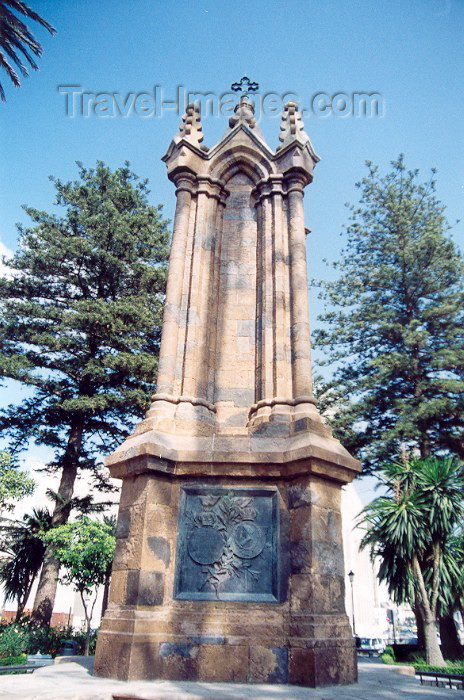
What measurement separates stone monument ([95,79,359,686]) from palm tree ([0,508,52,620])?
612 inches

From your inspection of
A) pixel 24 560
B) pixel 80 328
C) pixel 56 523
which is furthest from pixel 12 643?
pixel 80 328

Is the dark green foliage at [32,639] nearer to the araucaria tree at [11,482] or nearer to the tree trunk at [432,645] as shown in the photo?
the araucaria tree at [11,482]

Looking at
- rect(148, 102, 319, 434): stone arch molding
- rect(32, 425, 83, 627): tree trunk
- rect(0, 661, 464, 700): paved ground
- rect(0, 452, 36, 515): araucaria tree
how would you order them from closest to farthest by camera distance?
1. rect(0, 661, 464, 700): paved ground
2. rect(148, 102, 319, 434): stone arch molding
3. rect(0, 452, 36, 515): araucaria tree
4. rect(32, 425, 83, 627): tree trunk

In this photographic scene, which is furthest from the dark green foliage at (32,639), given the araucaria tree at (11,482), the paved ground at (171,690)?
the paved ground at (171,690)

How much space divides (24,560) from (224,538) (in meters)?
17.5

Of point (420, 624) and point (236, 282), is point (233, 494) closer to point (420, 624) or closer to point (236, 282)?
point (236, 282)

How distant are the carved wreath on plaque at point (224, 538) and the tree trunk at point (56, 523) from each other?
52.4 ft

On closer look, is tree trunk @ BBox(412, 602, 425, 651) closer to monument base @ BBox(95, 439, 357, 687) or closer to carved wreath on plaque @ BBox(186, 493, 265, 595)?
monument base @ BBox(95, 439, 357, 687)

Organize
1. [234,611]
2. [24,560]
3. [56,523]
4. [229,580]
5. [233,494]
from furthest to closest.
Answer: [56,523]
[24,560]
[233,494]
[229,580]
[234,611]

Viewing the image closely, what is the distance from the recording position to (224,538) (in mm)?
5746

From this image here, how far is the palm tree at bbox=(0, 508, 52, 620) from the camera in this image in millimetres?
19672

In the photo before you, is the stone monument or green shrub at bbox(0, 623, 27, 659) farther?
green shrub at bbox(0, 623, 27, 659)

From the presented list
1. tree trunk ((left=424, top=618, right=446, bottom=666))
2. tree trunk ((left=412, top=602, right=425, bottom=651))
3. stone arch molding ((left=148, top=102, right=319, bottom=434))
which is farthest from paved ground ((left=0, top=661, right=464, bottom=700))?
tree trunk ((left=412, top=602, right=425, bottom=651))

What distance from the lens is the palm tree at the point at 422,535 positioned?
15375mm
